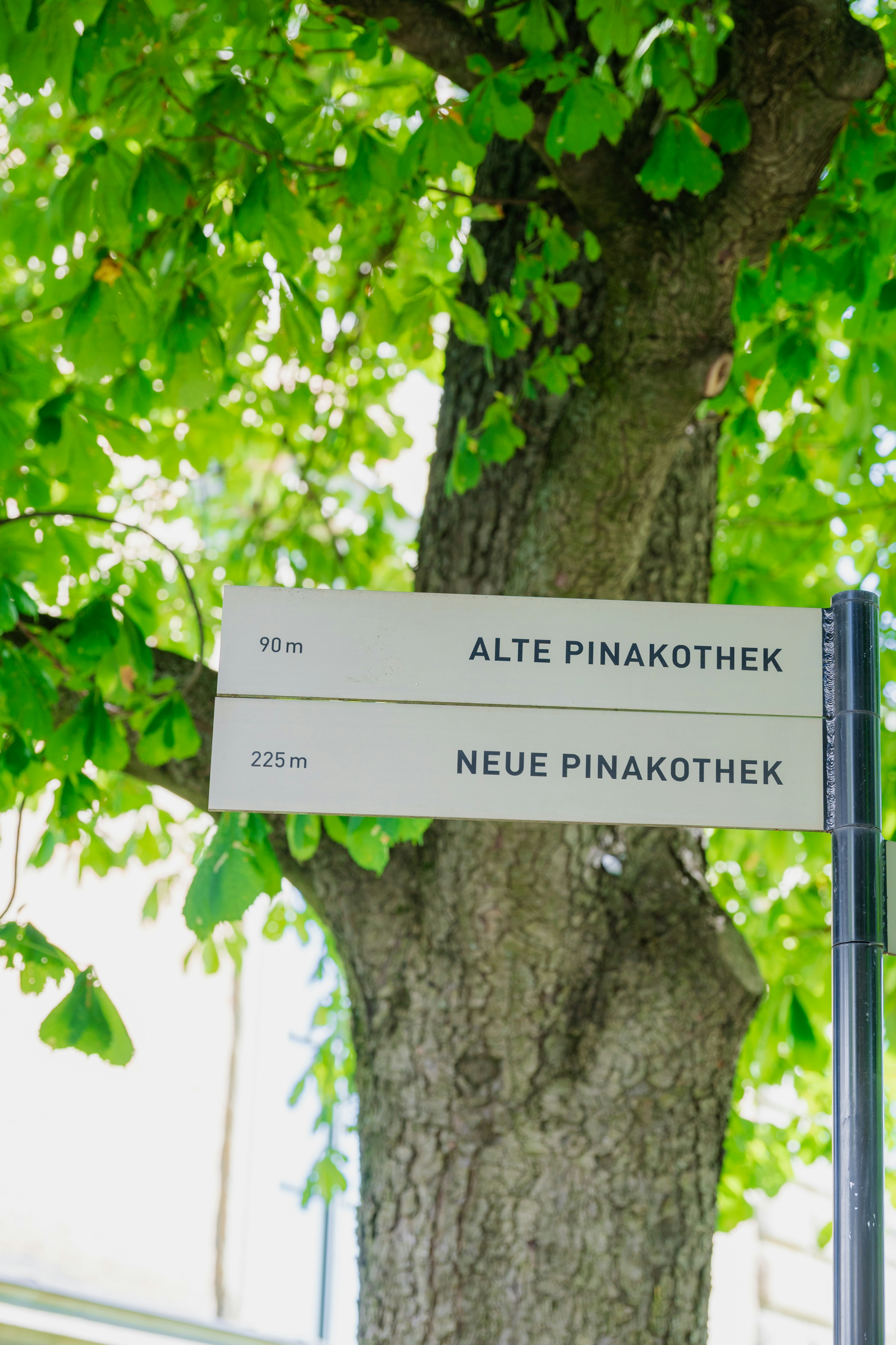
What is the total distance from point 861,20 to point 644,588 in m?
1.49

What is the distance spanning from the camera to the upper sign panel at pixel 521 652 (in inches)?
56.2

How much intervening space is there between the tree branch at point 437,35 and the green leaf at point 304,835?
133 centimetres

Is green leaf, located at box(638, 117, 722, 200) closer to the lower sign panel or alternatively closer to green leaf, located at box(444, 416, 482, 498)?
green leaf, located at box(444, 416, 482, 498)

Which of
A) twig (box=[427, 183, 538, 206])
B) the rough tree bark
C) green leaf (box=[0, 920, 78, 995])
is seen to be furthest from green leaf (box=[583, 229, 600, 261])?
green leaf (box=[0, 920, 78, 995])

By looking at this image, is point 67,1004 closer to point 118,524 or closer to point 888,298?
point 118,524

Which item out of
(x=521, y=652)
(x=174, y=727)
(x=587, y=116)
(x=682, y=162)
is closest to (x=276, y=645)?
(x=521, y=652)

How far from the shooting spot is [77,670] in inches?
77.9

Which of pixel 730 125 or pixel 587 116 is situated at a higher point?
pixel 730 125

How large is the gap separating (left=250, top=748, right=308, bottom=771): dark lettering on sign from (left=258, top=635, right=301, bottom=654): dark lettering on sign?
130 mm

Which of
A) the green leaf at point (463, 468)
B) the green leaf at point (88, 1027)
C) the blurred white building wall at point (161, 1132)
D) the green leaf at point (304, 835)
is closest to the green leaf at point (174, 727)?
the green leaf at point (304, 835)

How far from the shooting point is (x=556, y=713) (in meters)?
1.44

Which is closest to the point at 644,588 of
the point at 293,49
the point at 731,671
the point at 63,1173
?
the point at 731,671

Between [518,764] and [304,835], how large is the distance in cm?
60

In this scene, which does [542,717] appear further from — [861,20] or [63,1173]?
[63,1173]
